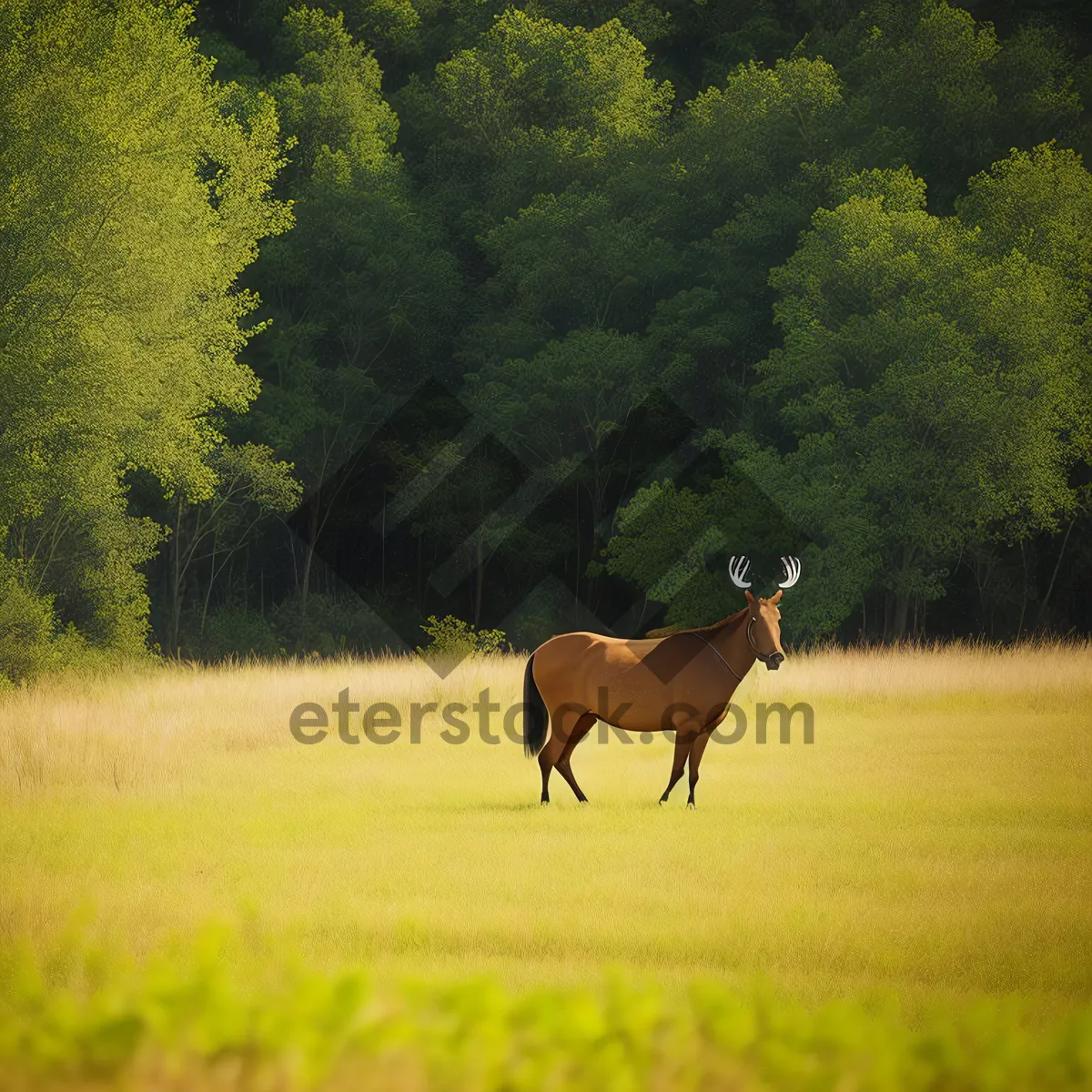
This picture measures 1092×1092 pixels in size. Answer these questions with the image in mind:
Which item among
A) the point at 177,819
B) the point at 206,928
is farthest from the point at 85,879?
the point at 206,928

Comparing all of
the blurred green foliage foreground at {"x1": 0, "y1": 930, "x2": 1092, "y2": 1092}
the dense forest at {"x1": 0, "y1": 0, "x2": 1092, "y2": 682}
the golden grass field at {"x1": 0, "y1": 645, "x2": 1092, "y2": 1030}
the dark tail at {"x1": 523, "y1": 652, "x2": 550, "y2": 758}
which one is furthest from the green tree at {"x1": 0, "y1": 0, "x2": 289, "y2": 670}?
the blurred green foliage foreground at {"x1": 0, "y1": 930, "x2": 1092, "y2": 1092}

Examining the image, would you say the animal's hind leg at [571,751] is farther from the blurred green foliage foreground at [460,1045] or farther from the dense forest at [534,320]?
the dense forest at [534,320]

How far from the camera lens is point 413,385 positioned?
128 ft

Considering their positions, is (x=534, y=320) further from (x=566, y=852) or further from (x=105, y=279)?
(x=566, y=852)

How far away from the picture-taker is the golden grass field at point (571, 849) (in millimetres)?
7344

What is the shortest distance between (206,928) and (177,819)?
8132 millimetres

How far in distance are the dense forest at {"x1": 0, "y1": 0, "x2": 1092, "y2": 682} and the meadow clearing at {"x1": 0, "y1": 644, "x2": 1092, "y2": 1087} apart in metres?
8.31

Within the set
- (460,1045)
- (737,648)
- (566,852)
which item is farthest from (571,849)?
(460,1045)

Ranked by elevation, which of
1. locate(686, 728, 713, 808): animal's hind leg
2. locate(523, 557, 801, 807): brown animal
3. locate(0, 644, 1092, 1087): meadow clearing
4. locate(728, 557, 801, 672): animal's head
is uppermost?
locate(728, 557, 801, 672): animal's head

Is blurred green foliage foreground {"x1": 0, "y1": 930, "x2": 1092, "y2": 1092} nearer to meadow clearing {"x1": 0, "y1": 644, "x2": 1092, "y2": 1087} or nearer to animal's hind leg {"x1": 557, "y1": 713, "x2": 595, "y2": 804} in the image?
meadow clearing {"x1": 0, "y1": 644, "x2": 1092, "y2": 1087}

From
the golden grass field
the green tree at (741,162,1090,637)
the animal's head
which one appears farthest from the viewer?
the green tree at (741,162,1090,637)

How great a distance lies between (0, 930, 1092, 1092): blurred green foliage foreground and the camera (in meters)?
3.24

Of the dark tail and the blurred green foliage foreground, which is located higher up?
the blurred green foliage foreground

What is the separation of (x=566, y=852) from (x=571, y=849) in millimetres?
93
